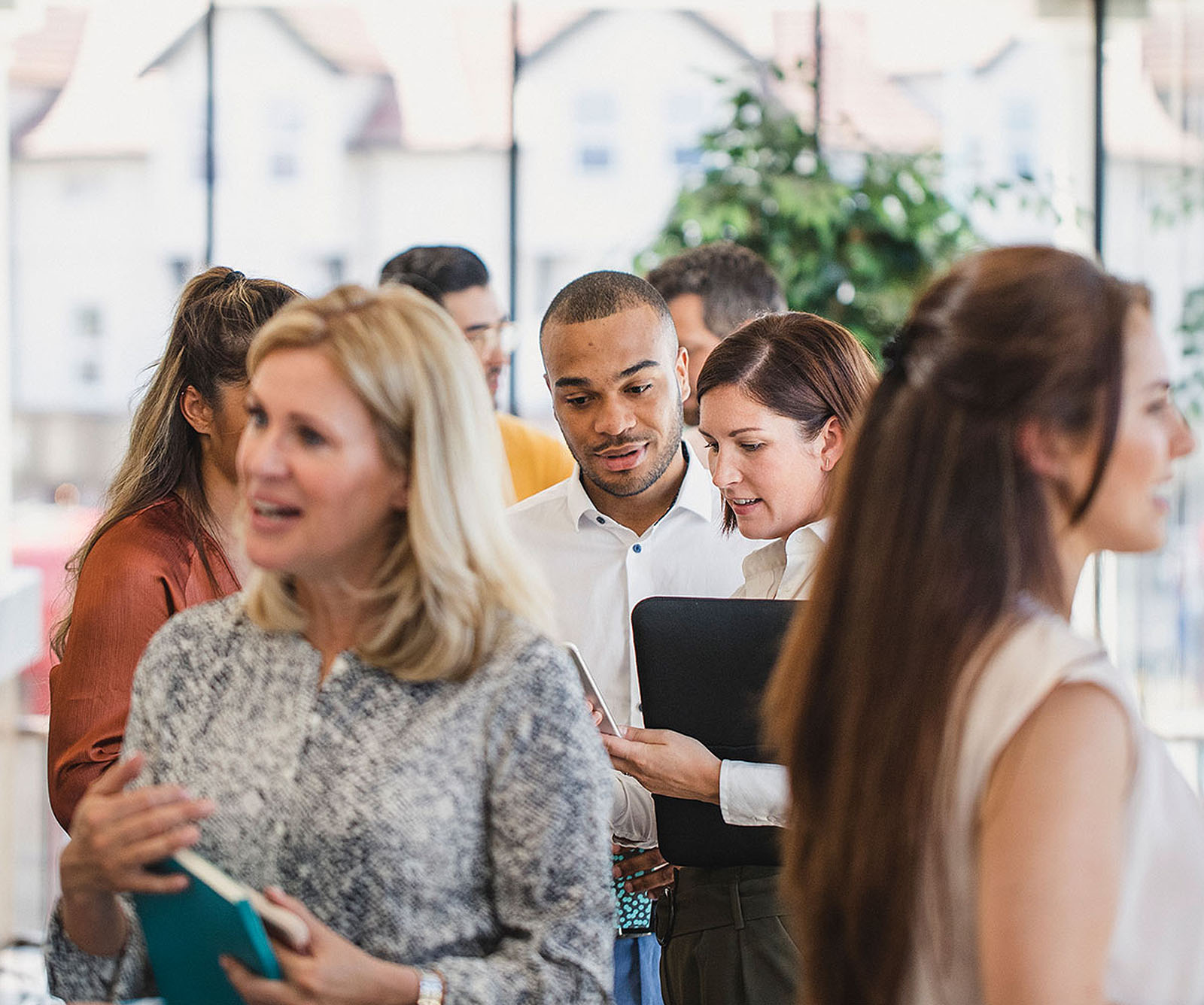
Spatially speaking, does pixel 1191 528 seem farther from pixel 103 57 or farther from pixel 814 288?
pixel 103 57

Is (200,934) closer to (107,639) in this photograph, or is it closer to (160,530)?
(107,639)

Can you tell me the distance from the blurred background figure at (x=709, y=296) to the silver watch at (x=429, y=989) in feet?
6.78

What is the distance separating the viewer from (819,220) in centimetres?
474

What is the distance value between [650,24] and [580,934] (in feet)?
16.4

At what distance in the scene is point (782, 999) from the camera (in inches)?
70.5

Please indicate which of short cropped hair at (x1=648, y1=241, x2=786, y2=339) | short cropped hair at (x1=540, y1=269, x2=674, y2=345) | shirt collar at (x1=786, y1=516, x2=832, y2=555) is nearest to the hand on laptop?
shirt collar at (x1=786, y1=516, x2=832, y2=555)

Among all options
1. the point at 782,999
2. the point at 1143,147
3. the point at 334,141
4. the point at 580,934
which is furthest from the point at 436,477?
the point at 1143,147

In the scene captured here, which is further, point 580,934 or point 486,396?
point 486,396

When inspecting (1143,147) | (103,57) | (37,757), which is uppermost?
(103,57)

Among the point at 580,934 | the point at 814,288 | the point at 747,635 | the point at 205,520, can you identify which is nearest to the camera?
the point at 580,934

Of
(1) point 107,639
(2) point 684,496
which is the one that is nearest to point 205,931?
(1) point 107,639

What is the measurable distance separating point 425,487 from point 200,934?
0.46 metres

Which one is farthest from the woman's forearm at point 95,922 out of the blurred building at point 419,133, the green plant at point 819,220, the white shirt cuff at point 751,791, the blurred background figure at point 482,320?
the blurred building at point 419,133

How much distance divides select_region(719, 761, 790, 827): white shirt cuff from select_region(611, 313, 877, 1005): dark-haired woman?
17cm
